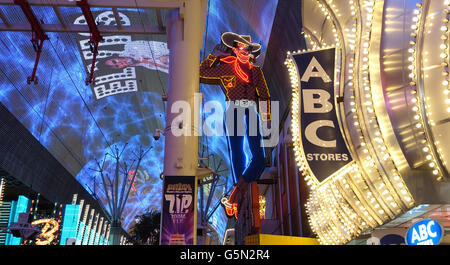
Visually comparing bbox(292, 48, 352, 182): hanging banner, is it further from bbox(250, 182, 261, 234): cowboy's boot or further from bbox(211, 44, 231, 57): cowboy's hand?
bbox(211, 44, 231, 57): cowboy's hand

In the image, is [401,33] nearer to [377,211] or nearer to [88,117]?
[377,211]

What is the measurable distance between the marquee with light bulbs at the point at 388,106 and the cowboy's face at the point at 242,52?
18.4 ft

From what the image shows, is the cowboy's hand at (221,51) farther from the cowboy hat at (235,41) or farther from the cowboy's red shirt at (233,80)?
the cowboy's red shirt at (233,80)

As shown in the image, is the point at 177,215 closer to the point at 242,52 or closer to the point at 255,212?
the point at 255,212

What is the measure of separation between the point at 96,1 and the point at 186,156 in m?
5.24

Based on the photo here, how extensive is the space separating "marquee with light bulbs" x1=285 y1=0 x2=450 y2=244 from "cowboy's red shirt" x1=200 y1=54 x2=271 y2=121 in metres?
4.79

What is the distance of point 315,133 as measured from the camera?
7242mm

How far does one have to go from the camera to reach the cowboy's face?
13591 millimetres

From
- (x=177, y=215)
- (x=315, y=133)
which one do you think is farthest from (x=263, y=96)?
(x=315, y=133)

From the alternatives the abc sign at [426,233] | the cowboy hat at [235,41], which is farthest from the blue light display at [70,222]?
the abc sign at [426,233]

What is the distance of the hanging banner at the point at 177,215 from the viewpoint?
31.4 feet
